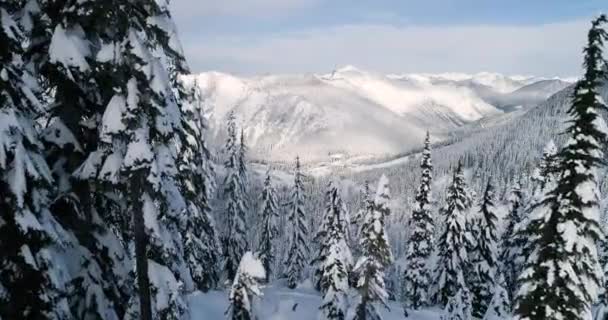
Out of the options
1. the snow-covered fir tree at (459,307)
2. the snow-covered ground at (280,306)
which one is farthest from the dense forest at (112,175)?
the snow-covered ground at (280,306)

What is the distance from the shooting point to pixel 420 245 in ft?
166

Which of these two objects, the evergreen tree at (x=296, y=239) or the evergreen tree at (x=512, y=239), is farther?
the evergreen tree at (x=296, y=239)

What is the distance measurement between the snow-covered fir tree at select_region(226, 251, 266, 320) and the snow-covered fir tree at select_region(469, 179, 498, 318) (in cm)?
2575

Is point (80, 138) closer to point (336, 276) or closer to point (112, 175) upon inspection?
point (112, 175)

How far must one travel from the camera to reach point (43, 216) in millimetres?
11148

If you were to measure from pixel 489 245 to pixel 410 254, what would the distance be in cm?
911

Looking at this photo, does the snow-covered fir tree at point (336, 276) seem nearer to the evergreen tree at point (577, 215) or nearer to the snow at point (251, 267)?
the snow at point (251, 267)

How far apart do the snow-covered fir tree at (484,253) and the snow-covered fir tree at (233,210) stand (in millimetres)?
22066

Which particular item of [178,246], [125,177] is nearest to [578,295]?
[178,246]

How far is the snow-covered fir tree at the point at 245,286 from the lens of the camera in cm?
2361

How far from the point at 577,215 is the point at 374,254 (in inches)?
606

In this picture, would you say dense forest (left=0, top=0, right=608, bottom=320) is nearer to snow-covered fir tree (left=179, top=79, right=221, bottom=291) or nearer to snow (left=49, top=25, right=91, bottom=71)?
snow (left=49, top=25, right=91, bottom=71)

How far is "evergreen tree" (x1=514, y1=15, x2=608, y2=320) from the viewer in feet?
58.4

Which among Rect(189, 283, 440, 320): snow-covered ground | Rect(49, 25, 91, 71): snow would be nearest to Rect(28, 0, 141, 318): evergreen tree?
Rect(49, 25, 91, 71): snow
